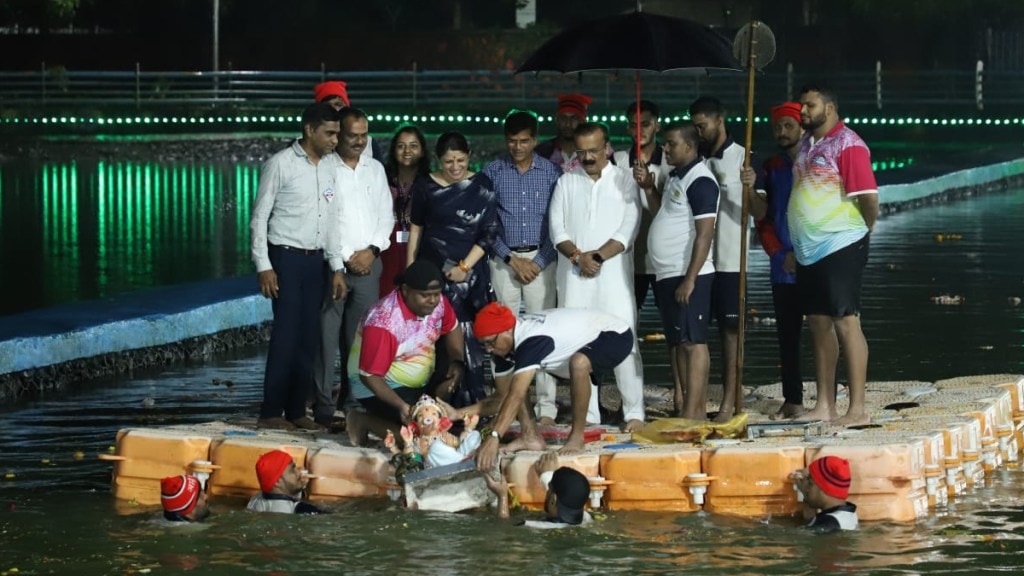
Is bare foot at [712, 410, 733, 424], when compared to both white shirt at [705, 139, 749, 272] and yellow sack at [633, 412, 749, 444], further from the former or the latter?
white shirt at [705, 139, 749, 272]

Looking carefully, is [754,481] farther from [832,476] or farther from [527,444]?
[527,444]

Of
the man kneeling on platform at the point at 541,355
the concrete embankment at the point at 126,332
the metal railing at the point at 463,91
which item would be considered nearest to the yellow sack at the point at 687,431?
the man kneeling on platform at the point at 541,355

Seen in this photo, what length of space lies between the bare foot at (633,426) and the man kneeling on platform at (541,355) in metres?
0.34

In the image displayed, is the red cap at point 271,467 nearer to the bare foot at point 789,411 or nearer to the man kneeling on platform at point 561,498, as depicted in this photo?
the man kneeling on platform at point 561,498

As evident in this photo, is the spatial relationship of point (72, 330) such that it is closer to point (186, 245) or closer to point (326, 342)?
point (326, 342)

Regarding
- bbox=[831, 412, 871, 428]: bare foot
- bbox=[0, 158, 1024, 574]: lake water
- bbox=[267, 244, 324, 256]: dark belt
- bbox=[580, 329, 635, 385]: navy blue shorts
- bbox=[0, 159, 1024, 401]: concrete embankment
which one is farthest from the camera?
bbox=[0, 159, 1024, 401]: concrete embankment

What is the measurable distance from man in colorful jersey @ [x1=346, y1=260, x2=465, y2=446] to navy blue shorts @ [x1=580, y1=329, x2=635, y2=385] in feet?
2.13

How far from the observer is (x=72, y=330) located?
1239cm

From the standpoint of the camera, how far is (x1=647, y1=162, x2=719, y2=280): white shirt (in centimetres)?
980

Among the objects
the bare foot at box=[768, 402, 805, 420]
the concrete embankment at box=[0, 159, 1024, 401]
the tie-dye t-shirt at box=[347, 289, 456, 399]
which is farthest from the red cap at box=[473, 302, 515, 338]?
the concrete embankment at box=[0, 159, 1024, 401]

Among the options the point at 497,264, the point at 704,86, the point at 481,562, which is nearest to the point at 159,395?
the point at 497,264

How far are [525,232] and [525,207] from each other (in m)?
0.13

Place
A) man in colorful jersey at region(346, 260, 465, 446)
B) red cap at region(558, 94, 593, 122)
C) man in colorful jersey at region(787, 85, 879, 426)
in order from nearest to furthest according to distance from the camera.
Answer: man in colorful jersey at region(346, 260, 465, 446), man in colorful jersey at region(787, 85, 879, 426), red cap at region(558, 94, 593, 122)

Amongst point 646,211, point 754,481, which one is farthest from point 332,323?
point 754,481
